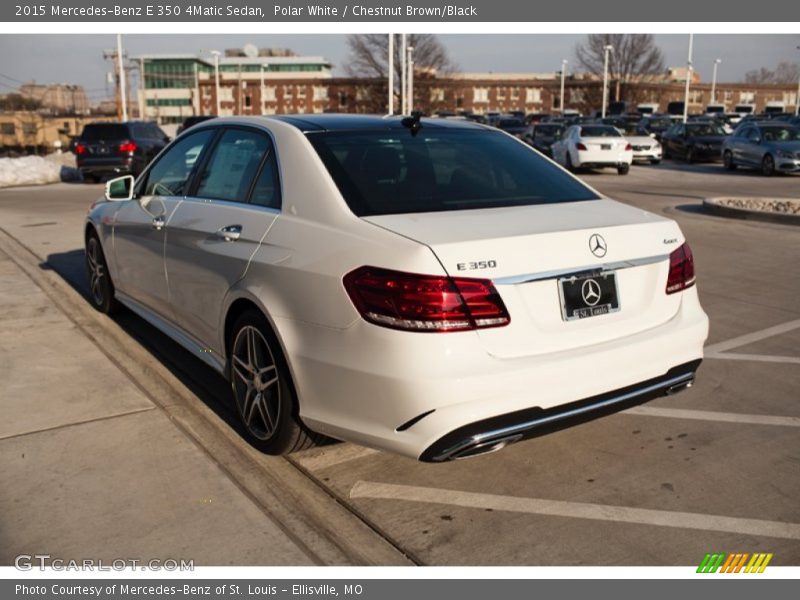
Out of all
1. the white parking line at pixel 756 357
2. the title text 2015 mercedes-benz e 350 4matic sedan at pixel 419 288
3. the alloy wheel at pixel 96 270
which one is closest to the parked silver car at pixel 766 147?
the white parking line at pixel 756 357

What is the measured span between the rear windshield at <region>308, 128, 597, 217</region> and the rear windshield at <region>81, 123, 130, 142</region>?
19802 millimetres

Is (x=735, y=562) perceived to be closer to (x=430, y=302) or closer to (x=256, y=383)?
(x=430, y=302)

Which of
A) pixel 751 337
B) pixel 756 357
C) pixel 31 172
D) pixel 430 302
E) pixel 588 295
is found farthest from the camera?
pixel 31 172

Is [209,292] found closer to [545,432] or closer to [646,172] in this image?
[545,432]

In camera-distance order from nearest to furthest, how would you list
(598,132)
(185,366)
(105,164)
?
(185,366), (105,164), (598,132)

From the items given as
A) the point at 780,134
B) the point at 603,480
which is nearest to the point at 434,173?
the point at 603,480

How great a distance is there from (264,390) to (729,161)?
25096 mm

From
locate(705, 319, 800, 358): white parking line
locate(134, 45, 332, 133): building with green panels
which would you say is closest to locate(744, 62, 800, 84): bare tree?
locate(134, 45, 332, 133): building with green panels

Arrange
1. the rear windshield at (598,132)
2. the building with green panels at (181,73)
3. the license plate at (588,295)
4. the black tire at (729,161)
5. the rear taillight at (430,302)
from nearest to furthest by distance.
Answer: the rear taillight at (430,302), the license plate at (588,295), the rear windshield at (598,132), the black tire at (729,161), the building with green panels at (181,73)

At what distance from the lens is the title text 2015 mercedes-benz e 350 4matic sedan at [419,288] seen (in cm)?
309

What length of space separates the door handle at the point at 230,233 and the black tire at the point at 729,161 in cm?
2462

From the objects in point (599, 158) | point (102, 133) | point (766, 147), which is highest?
point (102, 133)

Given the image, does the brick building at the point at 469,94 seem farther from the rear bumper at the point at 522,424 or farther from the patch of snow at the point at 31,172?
the rear bumper at the point at 522,424

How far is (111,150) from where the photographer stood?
2192 centimetres
